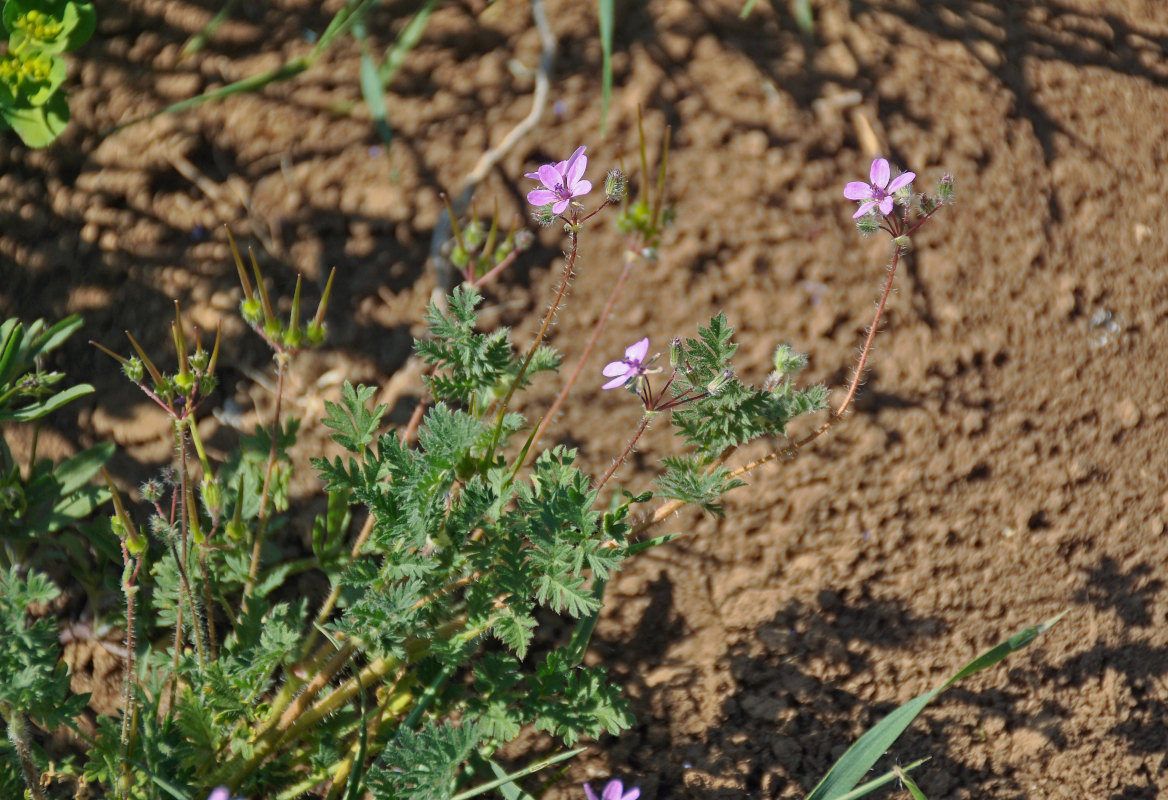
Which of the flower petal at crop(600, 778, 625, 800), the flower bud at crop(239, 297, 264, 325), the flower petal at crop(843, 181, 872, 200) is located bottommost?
the flower petal at crop(600, 778, 625, 800)

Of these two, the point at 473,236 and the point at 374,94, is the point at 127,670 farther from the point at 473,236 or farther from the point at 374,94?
the point at 374,94

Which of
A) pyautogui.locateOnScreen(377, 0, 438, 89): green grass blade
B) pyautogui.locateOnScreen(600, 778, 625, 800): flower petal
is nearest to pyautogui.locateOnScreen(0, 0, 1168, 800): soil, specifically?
pyautogui.locateOnScreen(377, 0, 438, 89): green grass blade

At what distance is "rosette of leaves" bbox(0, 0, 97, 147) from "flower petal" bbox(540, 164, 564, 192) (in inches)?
55.3

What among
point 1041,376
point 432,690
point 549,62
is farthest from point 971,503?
point 549,62

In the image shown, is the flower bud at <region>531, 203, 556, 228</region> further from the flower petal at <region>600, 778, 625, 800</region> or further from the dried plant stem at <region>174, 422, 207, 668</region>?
the flower petal at <region>600, 778, 625, 800</region>

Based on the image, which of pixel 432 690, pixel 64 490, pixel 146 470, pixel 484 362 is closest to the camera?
pixel 484 362

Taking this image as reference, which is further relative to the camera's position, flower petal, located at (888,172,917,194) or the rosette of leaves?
the rosette of leaves

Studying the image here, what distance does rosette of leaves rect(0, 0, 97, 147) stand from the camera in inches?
90.7

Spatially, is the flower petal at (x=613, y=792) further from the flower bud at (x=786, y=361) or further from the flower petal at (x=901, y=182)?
the flower petal at (x=901, y=182)

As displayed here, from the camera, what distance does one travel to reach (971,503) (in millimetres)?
2189

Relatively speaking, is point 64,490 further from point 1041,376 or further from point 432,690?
point 1041,376

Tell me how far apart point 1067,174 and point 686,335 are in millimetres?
1011

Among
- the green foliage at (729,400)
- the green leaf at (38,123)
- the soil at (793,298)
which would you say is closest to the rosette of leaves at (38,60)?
the green leaf at (38,123)

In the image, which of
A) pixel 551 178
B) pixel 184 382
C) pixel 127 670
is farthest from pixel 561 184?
pixel 127 670
